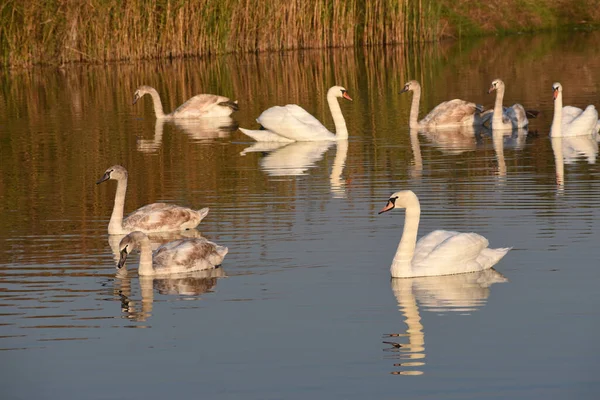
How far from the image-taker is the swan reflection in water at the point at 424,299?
1012 cm

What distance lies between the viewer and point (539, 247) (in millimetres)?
13648

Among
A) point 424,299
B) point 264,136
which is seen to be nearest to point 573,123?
point 264,136

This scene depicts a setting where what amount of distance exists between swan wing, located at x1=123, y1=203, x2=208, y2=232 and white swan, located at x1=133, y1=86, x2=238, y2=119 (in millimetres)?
13171

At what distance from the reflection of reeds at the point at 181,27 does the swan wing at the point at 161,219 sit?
23137mm

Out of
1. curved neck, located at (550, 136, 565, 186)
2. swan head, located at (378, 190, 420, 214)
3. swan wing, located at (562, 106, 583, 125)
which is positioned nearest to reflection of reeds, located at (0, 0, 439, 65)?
swan wing, located at (562, 106, 583, 125)

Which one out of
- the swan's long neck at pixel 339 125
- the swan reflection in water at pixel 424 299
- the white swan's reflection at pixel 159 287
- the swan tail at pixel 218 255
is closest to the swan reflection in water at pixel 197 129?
the swan's long neck at pixel 339 125

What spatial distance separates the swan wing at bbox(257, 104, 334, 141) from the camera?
A: 23.4 m

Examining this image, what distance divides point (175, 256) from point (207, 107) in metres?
15.7

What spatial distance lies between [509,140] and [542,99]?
20.9 feet

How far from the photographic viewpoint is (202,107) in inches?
1125

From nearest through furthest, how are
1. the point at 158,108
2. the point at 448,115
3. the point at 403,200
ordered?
the point at 403,200
the point at 448,115
the point at 158,108

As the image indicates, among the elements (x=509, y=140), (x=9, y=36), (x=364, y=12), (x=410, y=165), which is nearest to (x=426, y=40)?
(x=364, y=12)

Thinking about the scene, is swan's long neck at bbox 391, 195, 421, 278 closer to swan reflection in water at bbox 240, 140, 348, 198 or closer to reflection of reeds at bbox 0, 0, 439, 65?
swan reflection in water at bbox 240, 140, 348, 198

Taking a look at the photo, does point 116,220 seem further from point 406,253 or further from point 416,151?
point 416,151
